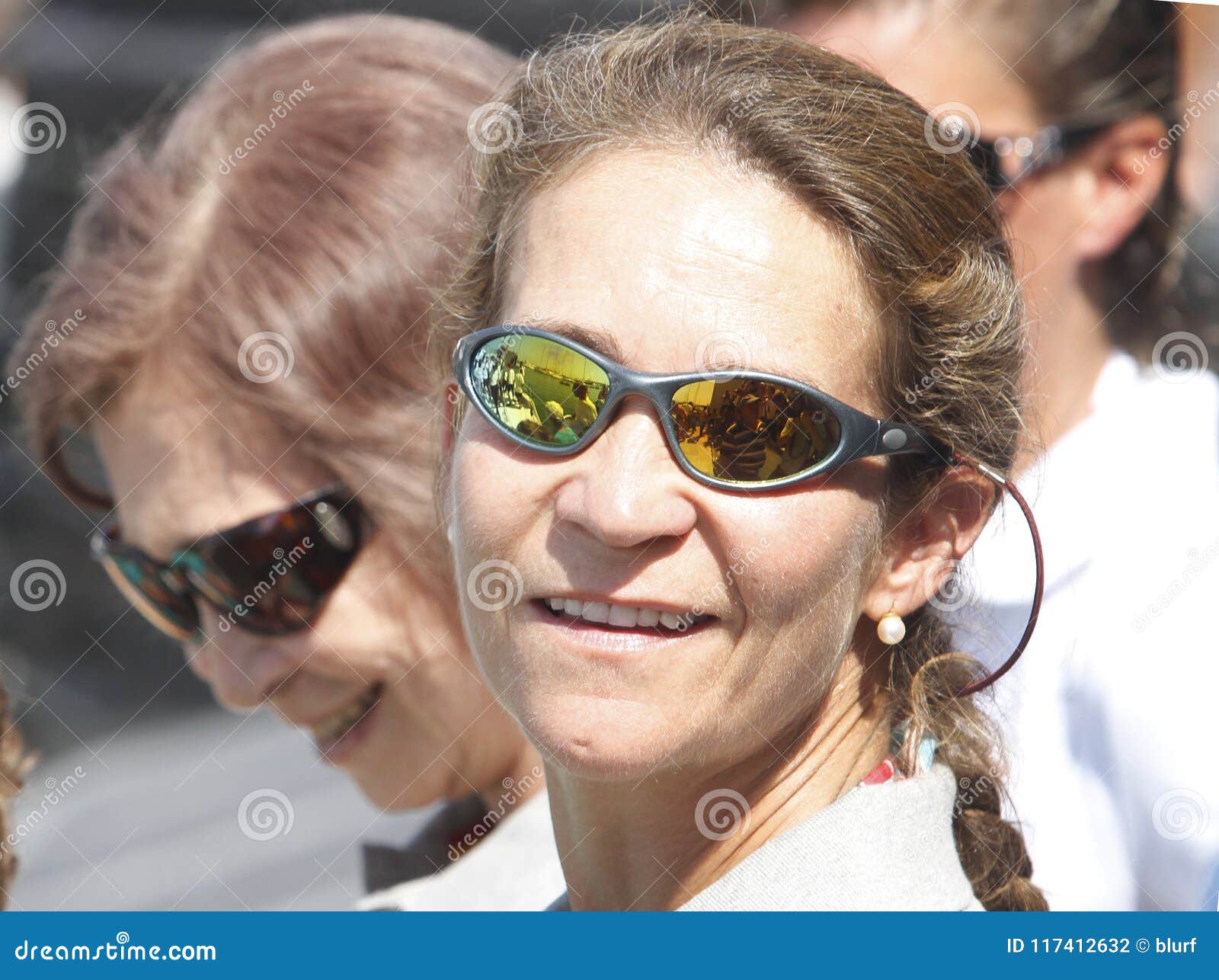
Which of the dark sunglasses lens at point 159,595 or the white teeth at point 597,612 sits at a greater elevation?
the white teeth at point 597,612

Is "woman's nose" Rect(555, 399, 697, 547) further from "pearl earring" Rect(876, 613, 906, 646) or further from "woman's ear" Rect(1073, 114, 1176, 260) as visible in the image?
"woman's ear" Rect(1073, 114, 1176, 260)

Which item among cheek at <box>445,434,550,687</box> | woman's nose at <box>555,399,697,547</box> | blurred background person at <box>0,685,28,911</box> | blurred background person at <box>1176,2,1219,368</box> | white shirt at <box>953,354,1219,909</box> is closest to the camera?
woman's nose at <box>555,399,697,547</box>

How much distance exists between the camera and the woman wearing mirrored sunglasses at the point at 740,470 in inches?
60.7

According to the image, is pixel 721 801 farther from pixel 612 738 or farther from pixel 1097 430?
Answer: pixel 1097 430

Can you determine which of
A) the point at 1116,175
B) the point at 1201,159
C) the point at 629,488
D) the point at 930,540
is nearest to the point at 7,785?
the point at 629,488

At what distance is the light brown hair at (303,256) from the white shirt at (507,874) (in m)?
0.52

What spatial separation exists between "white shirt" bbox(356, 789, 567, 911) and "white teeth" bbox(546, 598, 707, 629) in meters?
0.93

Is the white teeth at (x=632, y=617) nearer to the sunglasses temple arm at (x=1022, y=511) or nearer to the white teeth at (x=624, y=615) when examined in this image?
the white teeth at (x=624, y=615)

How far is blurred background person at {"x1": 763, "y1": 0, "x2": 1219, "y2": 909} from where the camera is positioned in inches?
98.7

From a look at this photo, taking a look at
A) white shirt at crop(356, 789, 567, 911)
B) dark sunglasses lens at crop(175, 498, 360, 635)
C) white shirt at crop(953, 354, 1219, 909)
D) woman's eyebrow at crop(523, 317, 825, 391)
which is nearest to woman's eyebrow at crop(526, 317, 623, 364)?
woman's eyebrow at crop(523, 317, 825, 391)

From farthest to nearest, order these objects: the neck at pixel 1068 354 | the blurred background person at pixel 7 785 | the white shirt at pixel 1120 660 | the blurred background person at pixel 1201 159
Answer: the blurred background person at pixel 1201 159 → the neck at pixel 1068 354 → the white shirt at pixel 1120 660 → the blurred background person at pixel 7 785

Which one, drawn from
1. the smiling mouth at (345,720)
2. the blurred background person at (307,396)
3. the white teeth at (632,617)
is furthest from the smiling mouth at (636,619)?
the smiling mouth at (345,720)

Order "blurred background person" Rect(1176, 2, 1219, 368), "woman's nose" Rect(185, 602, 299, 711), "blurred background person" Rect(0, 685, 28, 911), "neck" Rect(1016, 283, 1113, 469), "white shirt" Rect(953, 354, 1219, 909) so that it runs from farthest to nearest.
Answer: "blurred background person" Rect(1176, 2, 1219, 368) → "neck" Rect(1016, 283, 1113, 469) → "woman's nose" Rect(185, 602, 299, 711) → "white shirt" Rect(953, 354, 1219, 909) → "blurred background person" Rect(0, 685, 28, 911)
